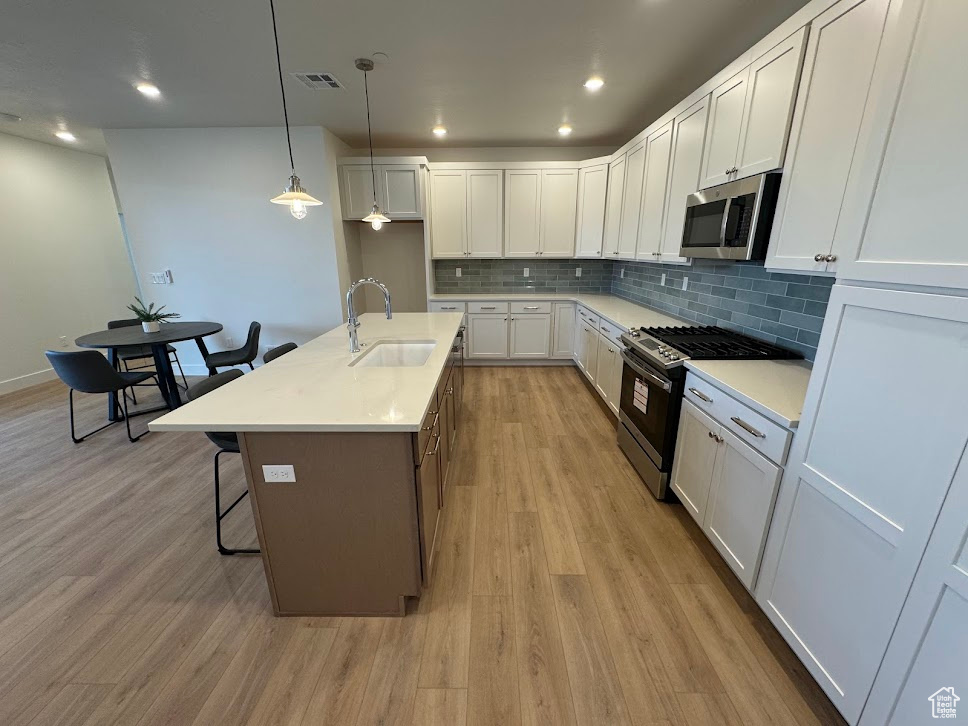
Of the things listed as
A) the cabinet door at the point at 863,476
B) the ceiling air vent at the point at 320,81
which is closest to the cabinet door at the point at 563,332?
the ceiling air vent at the point at 320,81

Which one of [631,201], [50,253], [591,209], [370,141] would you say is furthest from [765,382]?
[50,253]

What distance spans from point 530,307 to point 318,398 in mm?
3403

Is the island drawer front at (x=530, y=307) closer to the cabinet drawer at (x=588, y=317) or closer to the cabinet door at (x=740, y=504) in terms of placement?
the cabinet drawer at (x=588, y=317)

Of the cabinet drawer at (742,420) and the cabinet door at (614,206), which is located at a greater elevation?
the cabinet door at (614,206)

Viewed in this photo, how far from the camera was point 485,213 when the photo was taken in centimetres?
456

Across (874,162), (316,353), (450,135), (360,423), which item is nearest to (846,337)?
(874,162)

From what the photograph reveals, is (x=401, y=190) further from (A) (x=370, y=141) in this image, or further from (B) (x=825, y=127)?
(B) (x=825, y=127)

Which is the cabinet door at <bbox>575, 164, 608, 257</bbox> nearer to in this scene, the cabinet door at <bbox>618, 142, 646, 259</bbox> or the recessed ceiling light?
the cabinet door at <bbox>618, 142, 646, 259</bbox>

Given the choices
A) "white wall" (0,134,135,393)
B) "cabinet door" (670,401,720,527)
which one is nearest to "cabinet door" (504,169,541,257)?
"cabinet door" (670,401,720,527)

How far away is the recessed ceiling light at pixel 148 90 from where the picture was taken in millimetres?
2852

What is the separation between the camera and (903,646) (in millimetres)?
954

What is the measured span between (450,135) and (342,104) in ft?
4.20

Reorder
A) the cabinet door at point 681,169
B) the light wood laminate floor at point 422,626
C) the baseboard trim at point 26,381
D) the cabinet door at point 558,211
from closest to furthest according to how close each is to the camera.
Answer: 1. the light wood laminate floor at point 422,626
2. the cabinet door at point 681,169
3. the baseboard trim at point 26,381
4. the cabinet door at point 558,211

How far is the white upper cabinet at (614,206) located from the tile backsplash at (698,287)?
0.42 meters
